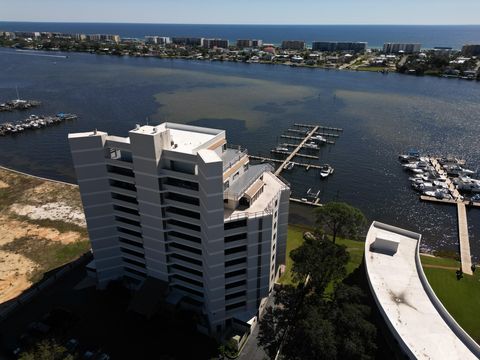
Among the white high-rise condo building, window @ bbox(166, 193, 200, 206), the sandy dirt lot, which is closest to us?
the white high-rise condo building

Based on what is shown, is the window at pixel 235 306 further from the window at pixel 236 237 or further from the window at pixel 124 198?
the window at pixel 124 198

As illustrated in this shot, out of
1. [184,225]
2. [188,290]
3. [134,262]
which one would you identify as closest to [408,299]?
[188,290]

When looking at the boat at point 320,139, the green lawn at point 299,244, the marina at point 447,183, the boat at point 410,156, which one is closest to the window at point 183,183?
the green lawn at point 299,244

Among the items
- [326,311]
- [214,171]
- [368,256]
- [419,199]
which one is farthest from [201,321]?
[419,199]

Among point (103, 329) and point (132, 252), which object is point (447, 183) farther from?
point (103, 329)

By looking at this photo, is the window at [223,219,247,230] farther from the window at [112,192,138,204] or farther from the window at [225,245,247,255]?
the window at [112,192,138,204]

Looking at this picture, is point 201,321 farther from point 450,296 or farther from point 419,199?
point 419,199

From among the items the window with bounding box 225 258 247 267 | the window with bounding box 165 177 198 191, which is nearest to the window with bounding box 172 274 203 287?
the window with bounding box 225 258 247 267
